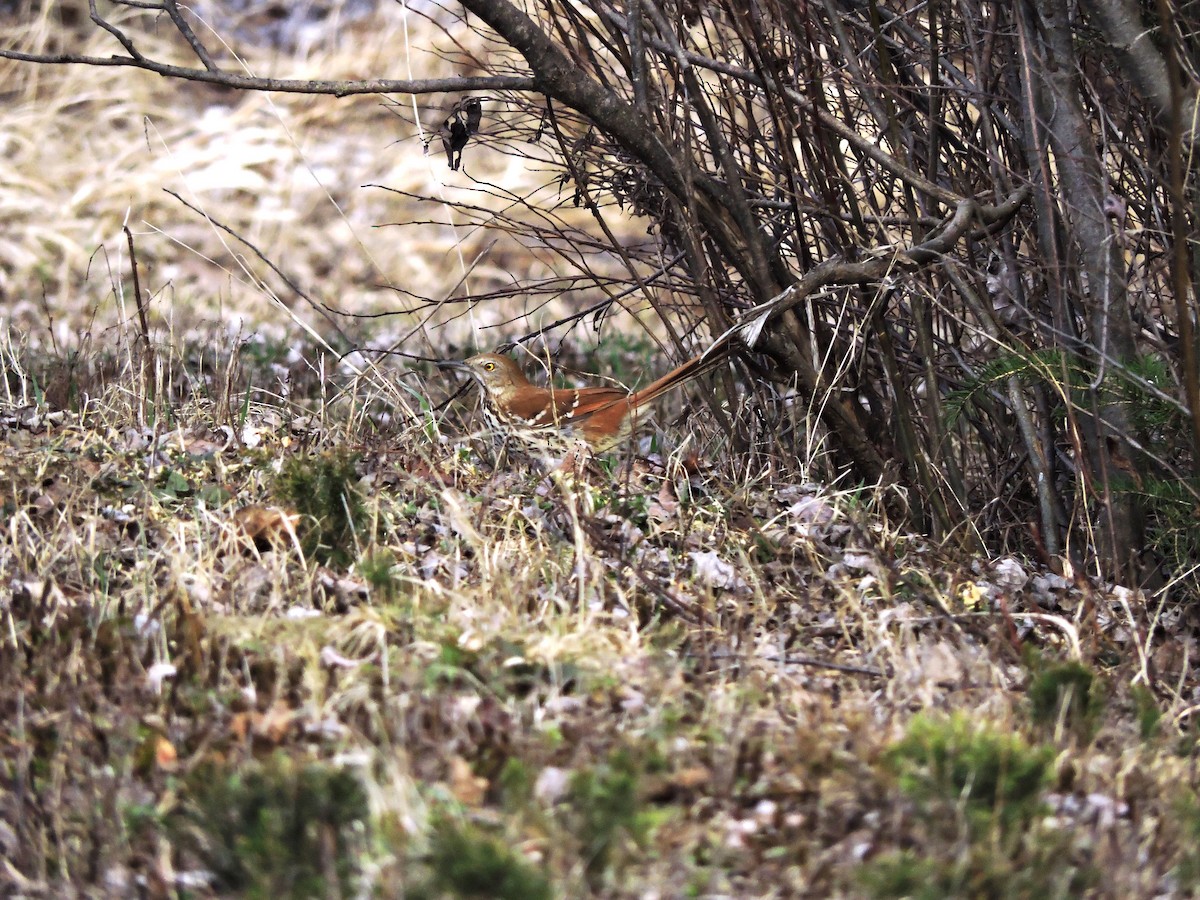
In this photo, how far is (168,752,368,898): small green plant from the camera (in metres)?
2.46

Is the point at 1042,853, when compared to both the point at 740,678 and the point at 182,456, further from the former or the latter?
the point at 182,456

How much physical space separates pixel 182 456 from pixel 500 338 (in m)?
3.87

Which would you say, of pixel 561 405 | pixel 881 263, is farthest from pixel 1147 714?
pixel 561 405

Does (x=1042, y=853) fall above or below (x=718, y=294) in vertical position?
below

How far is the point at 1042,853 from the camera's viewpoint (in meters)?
2.59

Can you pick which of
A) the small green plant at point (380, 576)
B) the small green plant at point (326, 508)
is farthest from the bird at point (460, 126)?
the small green plant at point (380, 576)

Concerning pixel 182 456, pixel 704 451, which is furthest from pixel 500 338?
pixel 182 456

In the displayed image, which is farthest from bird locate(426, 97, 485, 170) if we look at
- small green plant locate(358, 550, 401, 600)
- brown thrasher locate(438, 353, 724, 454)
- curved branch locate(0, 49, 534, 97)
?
small green plant locate(358, 550, 401, 600)

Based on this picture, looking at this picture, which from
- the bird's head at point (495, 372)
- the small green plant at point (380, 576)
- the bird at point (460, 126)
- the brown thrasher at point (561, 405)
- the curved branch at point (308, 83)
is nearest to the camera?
the small green plant at point (380, 576)

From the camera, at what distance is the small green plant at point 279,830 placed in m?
2.46

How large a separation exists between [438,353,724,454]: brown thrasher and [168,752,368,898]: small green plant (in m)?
2.06

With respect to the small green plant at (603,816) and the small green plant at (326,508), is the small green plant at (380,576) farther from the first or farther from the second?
the small green plant at (603,816)

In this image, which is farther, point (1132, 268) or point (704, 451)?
point (704, 451)

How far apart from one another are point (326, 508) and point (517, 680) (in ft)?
3.16
